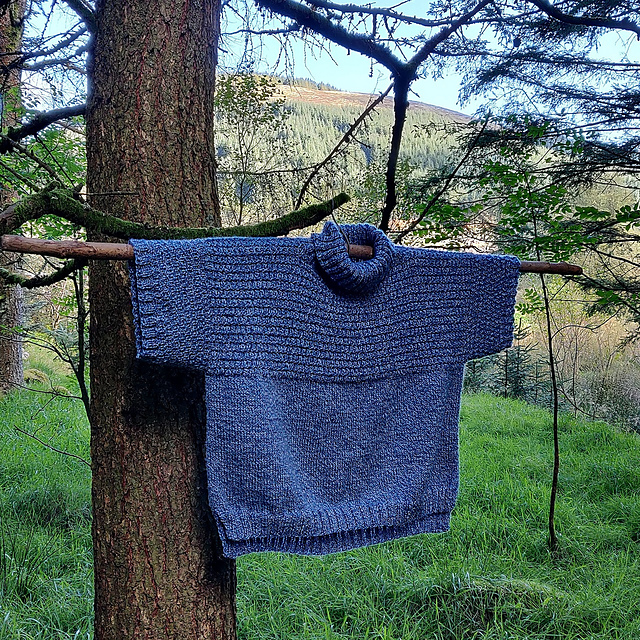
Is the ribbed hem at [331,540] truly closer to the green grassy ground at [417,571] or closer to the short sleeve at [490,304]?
the short sleeve at [490,304]

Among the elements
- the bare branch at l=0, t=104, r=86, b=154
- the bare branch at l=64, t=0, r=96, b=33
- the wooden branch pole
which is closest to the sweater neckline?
the wooden branch pole

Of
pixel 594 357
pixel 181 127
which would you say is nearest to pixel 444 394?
pixel 181 127

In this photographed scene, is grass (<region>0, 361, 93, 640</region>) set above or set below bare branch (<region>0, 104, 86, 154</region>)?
below

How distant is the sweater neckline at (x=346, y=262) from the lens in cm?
104

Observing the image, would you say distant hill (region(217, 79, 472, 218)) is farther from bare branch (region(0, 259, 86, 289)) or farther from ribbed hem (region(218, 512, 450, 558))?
ribbed hem (region(218, 512, 450, 558))

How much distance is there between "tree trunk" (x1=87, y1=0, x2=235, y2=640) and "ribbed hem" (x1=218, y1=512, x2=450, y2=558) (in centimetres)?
21

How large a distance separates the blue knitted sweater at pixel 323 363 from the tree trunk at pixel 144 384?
8.8 inches

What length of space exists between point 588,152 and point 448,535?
2686mm

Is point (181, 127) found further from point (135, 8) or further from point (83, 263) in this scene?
point (83, 263)

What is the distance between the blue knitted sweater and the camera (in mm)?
967

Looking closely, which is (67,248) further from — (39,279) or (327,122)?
(327,122)

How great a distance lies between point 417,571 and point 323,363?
1846 mm

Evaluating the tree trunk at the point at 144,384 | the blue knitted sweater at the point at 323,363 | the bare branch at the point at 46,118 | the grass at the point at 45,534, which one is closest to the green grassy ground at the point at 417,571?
the grass at the point at 45,534

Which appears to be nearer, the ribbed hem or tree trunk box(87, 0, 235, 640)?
the ribbed hem
